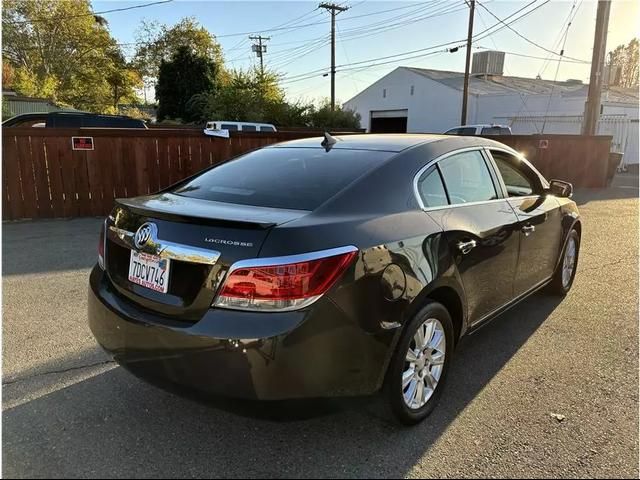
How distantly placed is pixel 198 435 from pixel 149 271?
909mm

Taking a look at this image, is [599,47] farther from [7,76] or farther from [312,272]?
[7,76]

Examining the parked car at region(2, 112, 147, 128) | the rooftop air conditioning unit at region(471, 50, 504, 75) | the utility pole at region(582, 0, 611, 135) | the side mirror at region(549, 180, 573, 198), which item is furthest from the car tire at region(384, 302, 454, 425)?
A: the rooftop air conditioning unit at region(471, 50, 504, 75)

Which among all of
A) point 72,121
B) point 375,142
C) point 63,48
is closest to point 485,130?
point 72,121

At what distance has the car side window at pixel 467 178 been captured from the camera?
323 centimetres

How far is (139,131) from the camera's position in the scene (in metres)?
8.88

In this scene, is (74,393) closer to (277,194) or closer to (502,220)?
(277,194)

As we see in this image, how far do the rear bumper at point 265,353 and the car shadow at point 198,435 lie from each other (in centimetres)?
11

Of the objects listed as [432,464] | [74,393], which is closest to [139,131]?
[74,393]

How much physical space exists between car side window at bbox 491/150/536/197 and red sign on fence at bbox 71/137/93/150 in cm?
707

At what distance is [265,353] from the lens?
6.89 feet

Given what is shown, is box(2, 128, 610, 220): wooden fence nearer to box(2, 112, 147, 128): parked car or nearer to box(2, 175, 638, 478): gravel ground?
box(2, 112, 147, 128): parked car

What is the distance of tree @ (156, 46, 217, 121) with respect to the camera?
3522cm

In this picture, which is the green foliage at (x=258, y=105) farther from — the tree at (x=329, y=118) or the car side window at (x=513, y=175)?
the car side window at (x=513, y=175)

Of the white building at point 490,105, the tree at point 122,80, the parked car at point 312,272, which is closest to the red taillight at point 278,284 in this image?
the parked car at point 312,272
